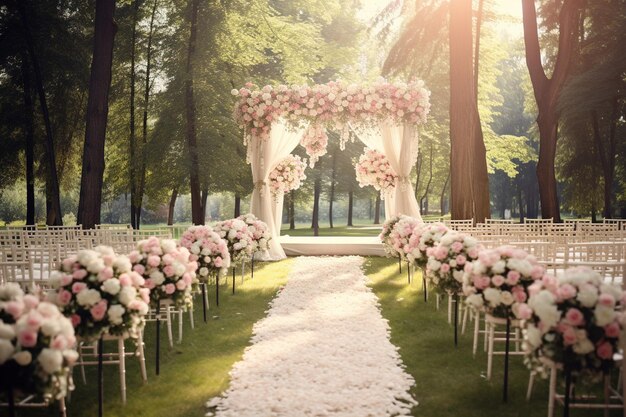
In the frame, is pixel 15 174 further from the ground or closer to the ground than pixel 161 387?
further from the ground

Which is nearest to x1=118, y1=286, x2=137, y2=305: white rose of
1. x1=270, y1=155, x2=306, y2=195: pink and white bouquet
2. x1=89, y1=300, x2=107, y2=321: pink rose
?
x1=89, y1=300, x2=107, y2=321: pink rose

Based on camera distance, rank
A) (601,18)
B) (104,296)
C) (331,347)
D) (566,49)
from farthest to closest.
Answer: (601,18), (566,49), (331,347), (104,296)

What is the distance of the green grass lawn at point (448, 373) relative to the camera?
4.14 m

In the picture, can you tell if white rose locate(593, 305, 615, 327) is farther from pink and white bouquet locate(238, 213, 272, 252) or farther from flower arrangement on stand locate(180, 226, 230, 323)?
pink and white bouquet locate(238, 213, 272, 252)

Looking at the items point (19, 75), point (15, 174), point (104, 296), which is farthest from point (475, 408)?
point (15, 174)

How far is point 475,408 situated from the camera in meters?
4.16

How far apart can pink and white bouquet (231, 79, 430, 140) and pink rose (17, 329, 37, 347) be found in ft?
34.2

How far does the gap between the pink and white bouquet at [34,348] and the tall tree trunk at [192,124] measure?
43.0ft

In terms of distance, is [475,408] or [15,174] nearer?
[475,408]

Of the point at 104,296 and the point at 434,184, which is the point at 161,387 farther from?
the point at 434,184

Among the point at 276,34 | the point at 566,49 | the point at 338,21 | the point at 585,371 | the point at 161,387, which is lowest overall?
the point at 161,387

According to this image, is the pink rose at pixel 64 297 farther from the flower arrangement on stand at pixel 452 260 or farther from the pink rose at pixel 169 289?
the flower arrangement on stand at pixel 452 260

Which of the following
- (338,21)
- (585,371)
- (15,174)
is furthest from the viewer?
(338,21)

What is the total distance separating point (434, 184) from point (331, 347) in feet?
90.7
